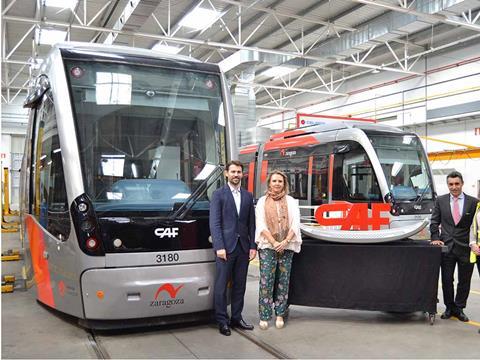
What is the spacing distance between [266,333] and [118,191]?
2083 mm

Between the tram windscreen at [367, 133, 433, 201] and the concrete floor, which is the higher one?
the tram windscreen at [367, 133, 433, 201]

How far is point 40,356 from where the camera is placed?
4207 mm

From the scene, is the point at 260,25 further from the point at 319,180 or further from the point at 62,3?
the point at 62,3

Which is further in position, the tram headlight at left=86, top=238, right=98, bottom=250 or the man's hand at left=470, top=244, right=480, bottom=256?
the man's hand at left=470, top=244, right=480, bottom=256

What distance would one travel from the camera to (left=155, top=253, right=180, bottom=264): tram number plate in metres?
4.65

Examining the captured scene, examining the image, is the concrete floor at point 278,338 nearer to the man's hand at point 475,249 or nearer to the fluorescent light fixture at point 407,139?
the man's hand at point 475,249

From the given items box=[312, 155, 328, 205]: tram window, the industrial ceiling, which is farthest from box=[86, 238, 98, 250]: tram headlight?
the industrial ceiling

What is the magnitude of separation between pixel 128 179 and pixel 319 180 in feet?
24.1

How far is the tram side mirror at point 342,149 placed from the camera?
10742 mm

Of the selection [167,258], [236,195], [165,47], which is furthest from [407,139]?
[165,47]

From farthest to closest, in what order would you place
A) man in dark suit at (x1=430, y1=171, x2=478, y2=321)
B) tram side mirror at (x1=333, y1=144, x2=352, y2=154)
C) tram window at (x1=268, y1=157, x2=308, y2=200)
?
tram window at (x1=268, y1=157, x2=308, y2=200) < tram side mirror at (x1=333, y1=144, x2=352, y2=154) < man in dark suit at (x1=430, y1=171, x2=478, y2=321)

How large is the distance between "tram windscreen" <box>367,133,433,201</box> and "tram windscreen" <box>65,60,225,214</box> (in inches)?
244

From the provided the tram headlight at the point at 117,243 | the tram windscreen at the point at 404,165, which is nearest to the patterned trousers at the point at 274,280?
the tram headlight at the point at 117,243

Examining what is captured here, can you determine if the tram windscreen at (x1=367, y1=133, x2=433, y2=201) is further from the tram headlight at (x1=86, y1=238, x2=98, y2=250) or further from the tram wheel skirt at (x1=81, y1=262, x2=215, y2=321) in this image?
the tram headlight at (x1=86, y1=238, x2=98, y2=250)
